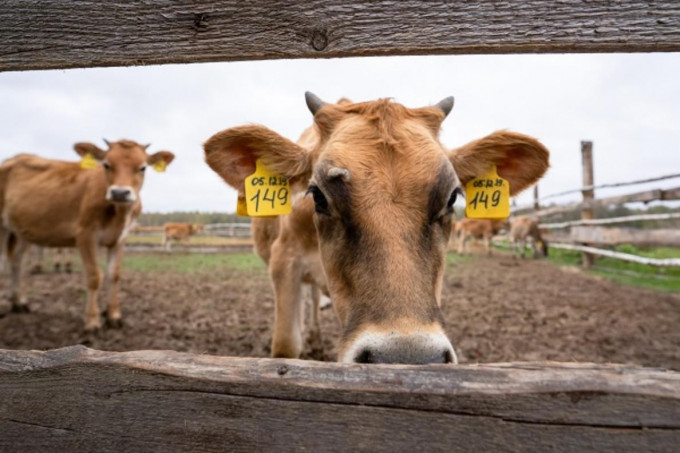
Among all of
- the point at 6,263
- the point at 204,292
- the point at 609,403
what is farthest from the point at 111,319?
the point at 609,403

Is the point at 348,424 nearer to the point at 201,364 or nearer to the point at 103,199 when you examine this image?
the point at 201,364

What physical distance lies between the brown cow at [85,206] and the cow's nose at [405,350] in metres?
5.66

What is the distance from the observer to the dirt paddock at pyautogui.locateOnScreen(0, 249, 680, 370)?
4.87 metres

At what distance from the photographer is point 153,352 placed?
1.14 m

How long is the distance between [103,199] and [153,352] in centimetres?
672

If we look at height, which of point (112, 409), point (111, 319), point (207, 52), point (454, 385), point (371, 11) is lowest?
point (111, 319)

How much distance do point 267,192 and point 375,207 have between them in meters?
1.00

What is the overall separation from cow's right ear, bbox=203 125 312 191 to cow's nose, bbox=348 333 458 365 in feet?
4.93

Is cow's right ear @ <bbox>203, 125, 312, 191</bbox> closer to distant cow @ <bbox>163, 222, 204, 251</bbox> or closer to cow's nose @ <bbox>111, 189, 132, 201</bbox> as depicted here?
cow's nose @ <bbox>111, 189, 132, 201</bbox>

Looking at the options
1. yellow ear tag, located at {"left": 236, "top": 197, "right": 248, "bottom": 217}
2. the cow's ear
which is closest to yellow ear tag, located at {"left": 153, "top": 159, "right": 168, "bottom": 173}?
yellow ear tag, located at {"left": 236, "top": 197, "right": 248, "bottom": 217}

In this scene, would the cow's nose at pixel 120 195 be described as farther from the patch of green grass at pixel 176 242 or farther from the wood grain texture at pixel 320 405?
the patch of green grass at pixel 176 242

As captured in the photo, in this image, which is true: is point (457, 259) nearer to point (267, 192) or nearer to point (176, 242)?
point (267, 192)

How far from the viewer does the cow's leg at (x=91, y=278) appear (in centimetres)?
596

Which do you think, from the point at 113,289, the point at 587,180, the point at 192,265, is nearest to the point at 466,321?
the point at 113,289
